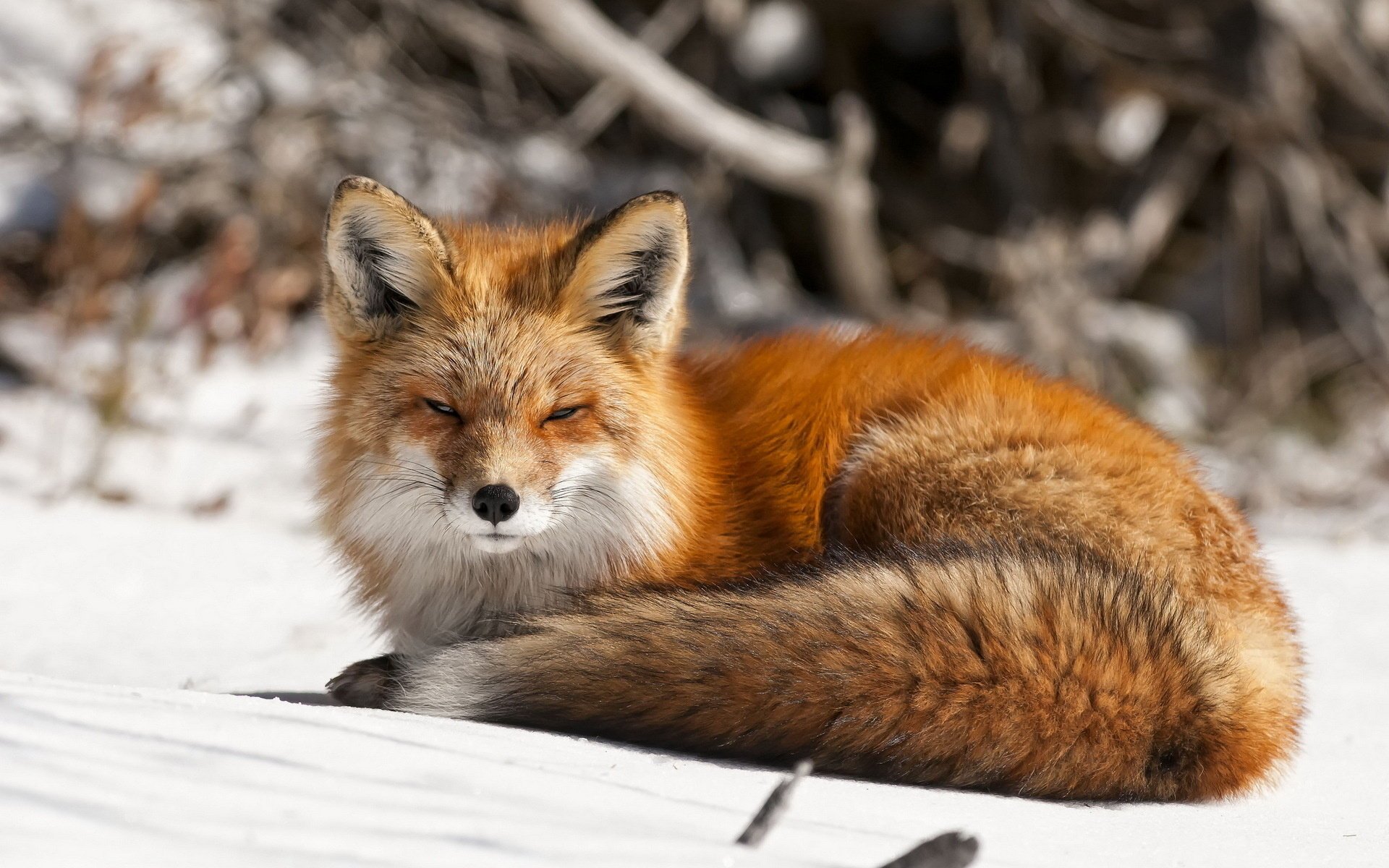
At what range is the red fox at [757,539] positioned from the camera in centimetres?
231

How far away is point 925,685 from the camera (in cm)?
229

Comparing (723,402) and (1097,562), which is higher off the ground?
(723,402)

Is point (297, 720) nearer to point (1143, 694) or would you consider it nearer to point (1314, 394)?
point (1143, 694)

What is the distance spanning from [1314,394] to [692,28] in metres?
4.82

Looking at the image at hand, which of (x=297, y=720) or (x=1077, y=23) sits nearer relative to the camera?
(x=297, y=720)

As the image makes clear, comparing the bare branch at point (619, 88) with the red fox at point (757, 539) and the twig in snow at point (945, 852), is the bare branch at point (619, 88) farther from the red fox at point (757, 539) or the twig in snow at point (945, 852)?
the twig in snow at point (945, 852)

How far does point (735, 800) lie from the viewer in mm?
2078

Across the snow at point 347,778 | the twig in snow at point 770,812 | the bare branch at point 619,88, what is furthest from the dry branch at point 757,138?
the twig in snow at point 770,812

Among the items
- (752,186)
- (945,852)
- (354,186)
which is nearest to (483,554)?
(354,186)

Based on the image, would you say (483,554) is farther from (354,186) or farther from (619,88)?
(619,88)

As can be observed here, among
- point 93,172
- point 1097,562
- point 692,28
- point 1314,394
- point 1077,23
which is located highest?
point 692,28

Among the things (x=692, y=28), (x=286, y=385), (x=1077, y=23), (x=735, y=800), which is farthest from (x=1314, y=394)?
(x=735, y=800)

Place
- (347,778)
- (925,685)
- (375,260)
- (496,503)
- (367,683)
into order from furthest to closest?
(375,260) < (367,683) < (496,503) < (925,685) < (347,778)

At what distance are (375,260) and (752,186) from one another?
547cm
